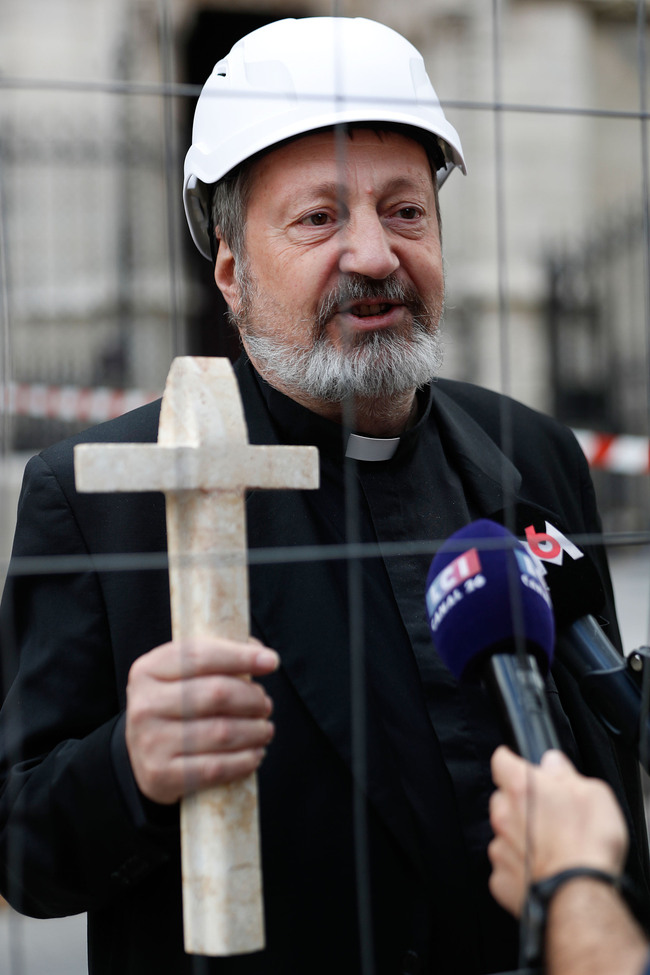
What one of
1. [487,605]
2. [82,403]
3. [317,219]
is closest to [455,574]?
[487,605]

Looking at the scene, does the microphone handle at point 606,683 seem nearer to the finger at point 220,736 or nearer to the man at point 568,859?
the man at point 568,859

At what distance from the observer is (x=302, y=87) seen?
1428 millimetres

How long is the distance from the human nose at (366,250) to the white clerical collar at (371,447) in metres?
0.22

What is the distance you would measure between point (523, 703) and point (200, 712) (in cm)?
28

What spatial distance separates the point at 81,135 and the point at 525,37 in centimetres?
297

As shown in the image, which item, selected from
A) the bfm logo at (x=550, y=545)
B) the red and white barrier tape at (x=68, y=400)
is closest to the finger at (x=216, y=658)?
the bfm logo at (x=550, y=545)

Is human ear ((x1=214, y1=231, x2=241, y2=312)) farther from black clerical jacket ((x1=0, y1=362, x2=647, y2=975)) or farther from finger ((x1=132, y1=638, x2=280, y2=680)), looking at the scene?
finger ((x1=132, y1=638, x2=280, y2=680))

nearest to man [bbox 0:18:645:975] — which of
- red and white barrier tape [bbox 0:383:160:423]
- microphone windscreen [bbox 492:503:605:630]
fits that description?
microphone windscreen [bbox 492:503:605:630]

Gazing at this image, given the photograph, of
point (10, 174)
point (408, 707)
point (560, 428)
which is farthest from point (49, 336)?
point (408, 707)

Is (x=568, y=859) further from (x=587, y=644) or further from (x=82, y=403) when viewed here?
(x=82, y=403)

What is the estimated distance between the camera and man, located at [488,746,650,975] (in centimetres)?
78

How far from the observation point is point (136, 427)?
4.83 feet

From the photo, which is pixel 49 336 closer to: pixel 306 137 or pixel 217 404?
pixel 306 137

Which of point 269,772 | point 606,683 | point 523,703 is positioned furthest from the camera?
point 269,772
